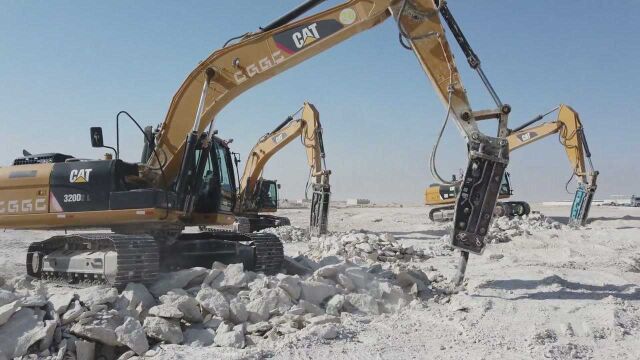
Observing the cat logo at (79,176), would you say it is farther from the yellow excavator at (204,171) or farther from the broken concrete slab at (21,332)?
the broken concrete slab at (21,332)

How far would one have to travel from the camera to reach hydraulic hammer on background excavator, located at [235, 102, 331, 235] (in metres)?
16.9

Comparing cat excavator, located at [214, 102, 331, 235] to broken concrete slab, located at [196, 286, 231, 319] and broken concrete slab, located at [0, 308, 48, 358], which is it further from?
broken concrete slab, located at [0, 308, 48, 358]

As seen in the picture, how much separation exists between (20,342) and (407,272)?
4.63 meters

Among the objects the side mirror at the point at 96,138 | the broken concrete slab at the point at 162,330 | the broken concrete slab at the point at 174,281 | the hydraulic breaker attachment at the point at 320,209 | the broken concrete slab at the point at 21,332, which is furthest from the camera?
the hydraulic breaker attachment at the point at 320,209

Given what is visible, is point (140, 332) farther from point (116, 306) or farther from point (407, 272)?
point (407, 272)

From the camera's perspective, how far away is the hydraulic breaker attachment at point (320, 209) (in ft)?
54.8

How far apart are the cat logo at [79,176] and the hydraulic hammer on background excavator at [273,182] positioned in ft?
30.6

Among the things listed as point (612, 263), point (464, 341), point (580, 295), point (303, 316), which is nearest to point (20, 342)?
point (303, 316)

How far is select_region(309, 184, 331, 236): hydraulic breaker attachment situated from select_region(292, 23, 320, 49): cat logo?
31.2 feet

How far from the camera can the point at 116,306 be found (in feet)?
17.6

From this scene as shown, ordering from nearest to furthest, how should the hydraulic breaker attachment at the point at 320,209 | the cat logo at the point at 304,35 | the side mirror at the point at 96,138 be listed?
the side mirror at the point at 96,138, the cat logo at the point at 304,35, the hydraulic breaker attachment at the point at 320,209

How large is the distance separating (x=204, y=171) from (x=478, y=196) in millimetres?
3738

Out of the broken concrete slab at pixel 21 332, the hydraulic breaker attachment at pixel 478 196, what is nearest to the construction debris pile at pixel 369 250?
the hydraulic breaker attachment at pixel 478 196

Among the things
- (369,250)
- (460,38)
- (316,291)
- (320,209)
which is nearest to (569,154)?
A: (320,209)
